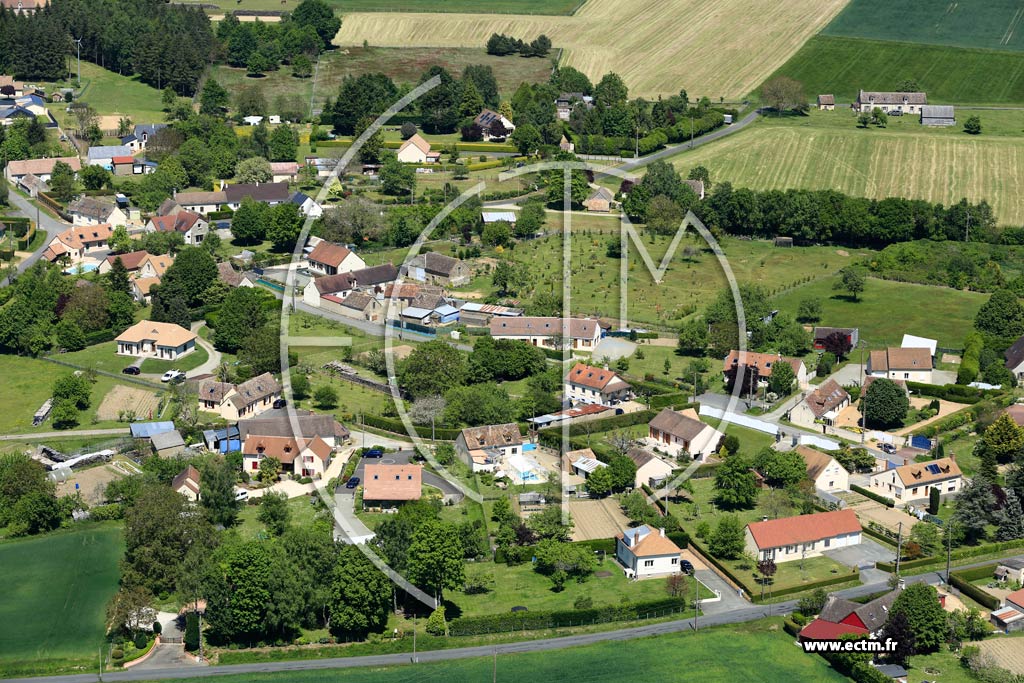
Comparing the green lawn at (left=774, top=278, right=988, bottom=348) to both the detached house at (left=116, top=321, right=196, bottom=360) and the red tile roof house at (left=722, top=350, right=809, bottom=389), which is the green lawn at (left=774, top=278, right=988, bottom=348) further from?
the detached house at (left=116, top=321, right=196, bottom=360)

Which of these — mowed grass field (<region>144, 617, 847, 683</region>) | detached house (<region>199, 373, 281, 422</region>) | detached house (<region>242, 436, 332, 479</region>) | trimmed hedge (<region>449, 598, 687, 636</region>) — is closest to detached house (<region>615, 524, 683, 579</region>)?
trimmed hedge (<region>449, 598, 687, 636</region>)

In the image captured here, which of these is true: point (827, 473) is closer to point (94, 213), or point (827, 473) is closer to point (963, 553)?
point (963, 553)

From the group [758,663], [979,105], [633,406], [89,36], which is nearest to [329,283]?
[633,406]

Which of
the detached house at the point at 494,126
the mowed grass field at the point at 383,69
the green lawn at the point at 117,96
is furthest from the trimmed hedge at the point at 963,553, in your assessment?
the green lawn at the point at 117,96

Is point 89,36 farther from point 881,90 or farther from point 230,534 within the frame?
point 230,534

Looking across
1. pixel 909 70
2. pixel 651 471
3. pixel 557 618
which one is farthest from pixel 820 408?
pixel 909 70

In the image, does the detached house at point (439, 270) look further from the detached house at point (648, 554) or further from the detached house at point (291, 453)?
the detached house at point (648, 554)
